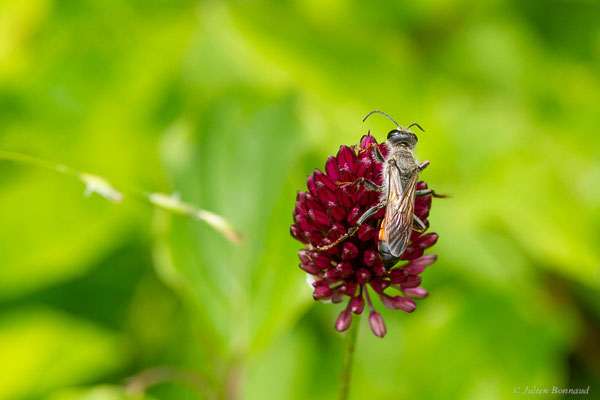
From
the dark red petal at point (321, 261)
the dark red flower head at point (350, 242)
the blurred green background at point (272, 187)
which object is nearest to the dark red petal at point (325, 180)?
the dark red flower head at point (350, 242)

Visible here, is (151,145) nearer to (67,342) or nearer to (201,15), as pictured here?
(201,15)

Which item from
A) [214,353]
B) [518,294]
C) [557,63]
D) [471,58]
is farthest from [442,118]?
[214,353]

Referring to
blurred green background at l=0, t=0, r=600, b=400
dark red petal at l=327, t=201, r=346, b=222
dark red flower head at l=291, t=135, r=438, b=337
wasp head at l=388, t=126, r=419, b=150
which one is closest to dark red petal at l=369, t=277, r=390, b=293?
dark red flower head at l=291, t=135, r=438, b=337

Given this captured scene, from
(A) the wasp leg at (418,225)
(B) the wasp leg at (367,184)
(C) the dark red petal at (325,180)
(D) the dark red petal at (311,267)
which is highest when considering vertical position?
(C) the dark red petal at (325,180)

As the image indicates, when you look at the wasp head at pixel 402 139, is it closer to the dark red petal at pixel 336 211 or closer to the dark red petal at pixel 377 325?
the dark red petal at pixel 336 211

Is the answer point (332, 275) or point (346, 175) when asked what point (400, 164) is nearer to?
point (346, 175)

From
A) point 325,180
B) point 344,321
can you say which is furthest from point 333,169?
point 344,321
